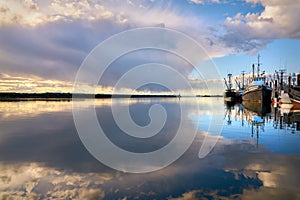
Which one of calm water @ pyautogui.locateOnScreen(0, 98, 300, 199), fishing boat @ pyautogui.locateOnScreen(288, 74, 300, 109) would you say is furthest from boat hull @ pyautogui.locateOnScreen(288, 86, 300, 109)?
calm water @ pyautogui.locateOnScreen(0, 98, 300, 199)

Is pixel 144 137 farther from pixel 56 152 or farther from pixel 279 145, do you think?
pixel 279 145

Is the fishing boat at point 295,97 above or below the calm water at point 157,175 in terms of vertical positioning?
above

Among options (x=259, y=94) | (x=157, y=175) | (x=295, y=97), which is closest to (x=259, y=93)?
(x=259, y=94)

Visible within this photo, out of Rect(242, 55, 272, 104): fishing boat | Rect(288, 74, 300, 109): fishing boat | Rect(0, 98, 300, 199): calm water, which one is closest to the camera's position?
Rect(0, 98, 300, 199): calm water

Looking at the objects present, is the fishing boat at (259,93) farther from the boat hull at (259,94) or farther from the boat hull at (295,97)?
the boat hull at (295,97)

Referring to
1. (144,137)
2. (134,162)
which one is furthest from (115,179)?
(144,137)

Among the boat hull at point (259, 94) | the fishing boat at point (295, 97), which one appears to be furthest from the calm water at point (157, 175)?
the boat hull at point (259, 94)

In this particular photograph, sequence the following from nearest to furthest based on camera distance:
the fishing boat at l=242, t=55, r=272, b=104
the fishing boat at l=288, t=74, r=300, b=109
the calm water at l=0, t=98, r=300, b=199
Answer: the calm water at l=0, t=98, r=300, b=199, the fishing boat at l=288, t=74, r=300, b=109, the fishing boat at l=242, t=55, r=272, b=104

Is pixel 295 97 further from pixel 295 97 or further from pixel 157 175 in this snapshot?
pixel 157 175

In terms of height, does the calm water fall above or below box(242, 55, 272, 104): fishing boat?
below

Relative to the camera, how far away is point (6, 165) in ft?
34.8

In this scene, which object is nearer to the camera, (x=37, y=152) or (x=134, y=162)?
(x=134, y=162)

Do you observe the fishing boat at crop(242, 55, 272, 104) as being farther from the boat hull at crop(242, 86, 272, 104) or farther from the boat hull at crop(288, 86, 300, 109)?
the boat hull at crop(288, 86, 300, 109)

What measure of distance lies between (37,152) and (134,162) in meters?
A: 5.40
